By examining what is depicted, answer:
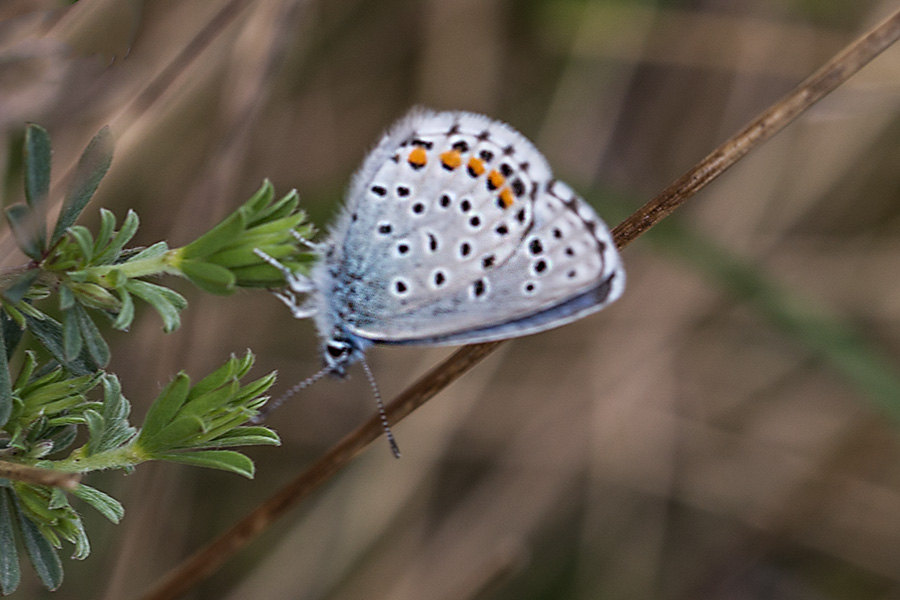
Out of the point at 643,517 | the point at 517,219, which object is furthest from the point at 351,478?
the point at 517,219

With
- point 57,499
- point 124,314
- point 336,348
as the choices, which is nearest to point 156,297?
point 124,314

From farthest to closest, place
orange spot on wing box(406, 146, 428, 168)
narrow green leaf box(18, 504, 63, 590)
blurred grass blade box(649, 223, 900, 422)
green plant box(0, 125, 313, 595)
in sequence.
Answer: blurred grass blade box(649, 223, 900, 422), orange spot on wing box(406, 146, 428, 168), narrow green leaf box(18, 504, 63, 590), green plant box(0, 125, 313, 595)

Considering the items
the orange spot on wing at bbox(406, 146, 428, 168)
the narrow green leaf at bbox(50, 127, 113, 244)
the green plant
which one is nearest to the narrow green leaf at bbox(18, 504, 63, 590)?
the green plant

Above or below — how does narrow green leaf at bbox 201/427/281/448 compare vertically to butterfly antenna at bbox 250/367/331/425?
above

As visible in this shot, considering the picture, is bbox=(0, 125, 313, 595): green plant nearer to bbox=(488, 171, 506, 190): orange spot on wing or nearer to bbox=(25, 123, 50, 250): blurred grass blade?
bbox=(25, 123, 50, 250): blurred grass blade

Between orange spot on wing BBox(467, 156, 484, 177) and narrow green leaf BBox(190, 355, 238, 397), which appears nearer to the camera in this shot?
narrow green leaf BBox(190, 355, 238, 397)

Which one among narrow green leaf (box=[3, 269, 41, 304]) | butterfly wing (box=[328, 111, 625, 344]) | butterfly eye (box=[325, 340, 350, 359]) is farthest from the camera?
butterfly eye (box=[325, 340, 350, 359])

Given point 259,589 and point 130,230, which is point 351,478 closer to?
point 259,589

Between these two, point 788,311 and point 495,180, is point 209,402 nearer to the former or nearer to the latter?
point 495,180
